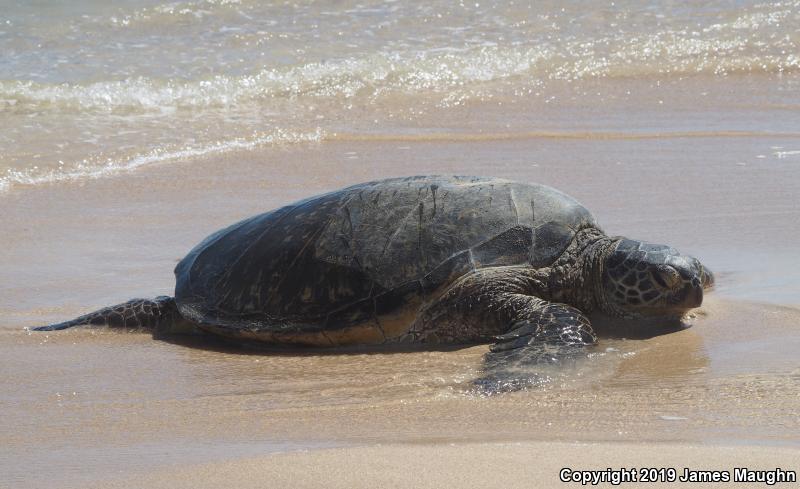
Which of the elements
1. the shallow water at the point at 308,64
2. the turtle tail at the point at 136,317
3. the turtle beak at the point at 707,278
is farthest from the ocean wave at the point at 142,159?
A: the turtle beak at the point at 707,278

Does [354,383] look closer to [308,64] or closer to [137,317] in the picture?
[137,317]

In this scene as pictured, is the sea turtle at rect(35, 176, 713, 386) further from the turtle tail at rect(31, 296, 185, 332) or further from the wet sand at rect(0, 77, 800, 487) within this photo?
the wet sand at rect(0, 77, 800, 487)

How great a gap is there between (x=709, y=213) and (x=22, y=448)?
5161 millimetres

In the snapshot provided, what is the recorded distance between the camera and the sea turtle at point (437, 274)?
208 inches

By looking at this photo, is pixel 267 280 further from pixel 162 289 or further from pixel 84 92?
pixel 84 92

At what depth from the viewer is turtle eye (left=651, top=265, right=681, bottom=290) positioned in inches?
207

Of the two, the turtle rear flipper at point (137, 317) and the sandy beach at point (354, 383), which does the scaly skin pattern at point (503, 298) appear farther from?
the turtle rear flipper at point (137, 317)

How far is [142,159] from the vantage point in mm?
9984

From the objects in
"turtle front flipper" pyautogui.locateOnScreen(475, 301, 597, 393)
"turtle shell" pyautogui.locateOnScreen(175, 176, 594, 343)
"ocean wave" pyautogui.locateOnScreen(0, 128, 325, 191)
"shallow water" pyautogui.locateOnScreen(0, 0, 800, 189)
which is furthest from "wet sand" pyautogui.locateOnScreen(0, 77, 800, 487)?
"shallow water" pyautogui.locateOnScreen(0, 0, 800, 189)

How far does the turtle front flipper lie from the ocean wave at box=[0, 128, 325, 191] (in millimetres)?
5470

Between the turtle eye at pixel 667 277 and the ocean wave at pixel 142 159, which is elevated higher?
the ocean wave at pixel 142 159

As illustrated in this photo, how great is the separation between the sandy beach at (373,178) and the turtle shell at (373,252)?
0.22 meters

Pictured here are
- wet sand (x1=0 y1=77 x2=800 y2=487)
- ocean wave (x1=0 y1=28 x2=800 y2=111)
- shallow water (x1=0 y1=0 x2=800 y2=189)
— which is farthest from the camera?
ocean wave (x1=0 y1=28 x2=800 y2=111)

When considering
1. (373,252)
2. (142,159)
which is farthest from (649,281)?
(142,159)
